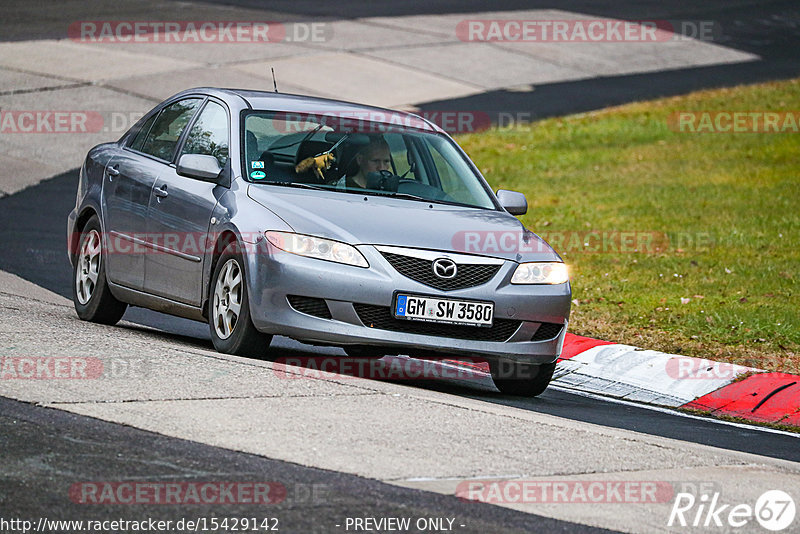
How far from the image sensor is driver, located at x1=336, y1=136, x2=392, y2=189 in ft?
28.5

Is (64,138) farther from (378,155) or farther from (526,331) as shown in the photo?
(526,331)

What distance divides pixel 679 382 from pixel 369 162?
2725 mm

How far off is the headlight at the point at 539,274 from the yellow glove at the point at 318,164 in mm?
1434

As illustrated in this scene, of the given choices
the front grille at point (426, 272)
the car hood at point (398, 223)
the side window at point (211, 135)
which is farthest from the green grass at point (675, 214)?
the side window at point (211, 135)

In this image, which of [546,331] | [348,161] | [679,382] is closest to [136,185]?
[348,161]

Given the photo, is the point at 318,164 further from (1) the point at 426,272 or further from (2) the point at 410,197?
(1) the point at 426,272

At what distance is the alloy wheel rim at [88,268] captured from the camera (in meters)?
9.74

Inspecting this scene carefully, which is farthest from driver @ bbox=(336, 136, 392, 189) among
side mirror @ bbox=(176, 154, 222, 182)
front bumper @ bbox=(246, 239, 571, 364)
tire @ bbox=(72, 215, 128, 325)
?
tire @ bbox=(72, 215, 128, 325)

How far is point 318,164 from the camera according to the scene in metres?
8.74

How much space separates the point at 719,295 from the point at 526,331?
4715 millimetres

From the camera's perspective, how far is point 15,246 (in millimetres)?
13547

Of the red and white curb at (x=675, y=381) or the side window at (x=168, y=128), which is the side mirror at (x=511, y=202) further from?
the side window at (x=168, y=128)

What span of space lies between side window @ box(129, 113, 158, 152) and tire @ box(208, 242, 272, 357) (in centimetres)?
188

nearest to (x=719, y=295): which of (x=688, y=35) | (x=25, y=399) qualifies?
(x=25, y=399)
